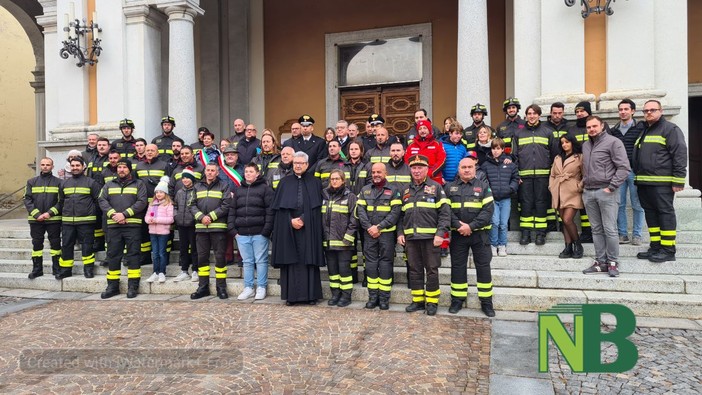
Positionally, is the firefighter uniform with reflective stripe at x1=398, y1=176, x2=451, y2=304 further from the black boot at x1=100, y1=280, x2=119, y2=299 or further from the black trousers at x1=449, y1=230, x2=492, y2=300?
the black boot at x1=100, y1=280, x2=119, y2=299

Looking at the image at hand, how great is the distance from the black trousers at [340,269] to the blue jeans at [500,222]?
201 centimetres

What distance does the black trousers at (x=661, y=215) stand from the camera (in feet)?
20.1

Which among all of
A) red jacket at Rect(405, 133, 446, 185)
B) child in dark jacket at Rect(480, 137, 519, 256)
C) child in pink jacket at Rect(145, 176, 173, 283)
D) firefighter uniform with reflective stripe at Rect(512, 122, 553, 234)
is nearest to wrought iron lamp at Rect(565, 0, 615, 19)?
firefighter uniform with reflective stripe at Rect(512, 122, 553, 234)

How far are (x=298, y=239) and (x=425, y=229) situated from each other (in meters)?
1.72

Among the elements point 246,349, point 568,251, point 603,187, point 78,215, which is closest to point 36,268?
point 78,215

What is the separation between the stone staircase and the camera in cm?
570

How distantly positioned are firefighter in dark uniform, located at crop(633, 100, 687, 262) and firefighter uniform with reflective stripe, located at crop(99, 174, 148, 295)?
6.76 metres

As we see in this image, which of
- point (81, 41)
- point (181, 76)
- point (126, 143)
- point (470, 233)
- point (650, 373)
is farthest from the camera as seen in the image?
point (81, 41)

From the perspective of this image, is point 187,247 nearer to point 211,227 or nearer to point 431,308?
point 211,227

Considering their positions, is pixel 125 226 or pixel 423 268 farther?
pixel 125 226

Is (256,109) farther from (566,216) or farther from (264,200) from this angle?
(566,216)

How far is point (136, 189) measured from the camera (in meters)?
7.31

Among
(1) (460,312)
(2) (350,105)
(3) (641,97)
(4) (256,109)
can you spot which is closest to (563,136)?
(3) (641,97)

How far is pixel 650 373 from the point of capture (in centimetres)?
410
